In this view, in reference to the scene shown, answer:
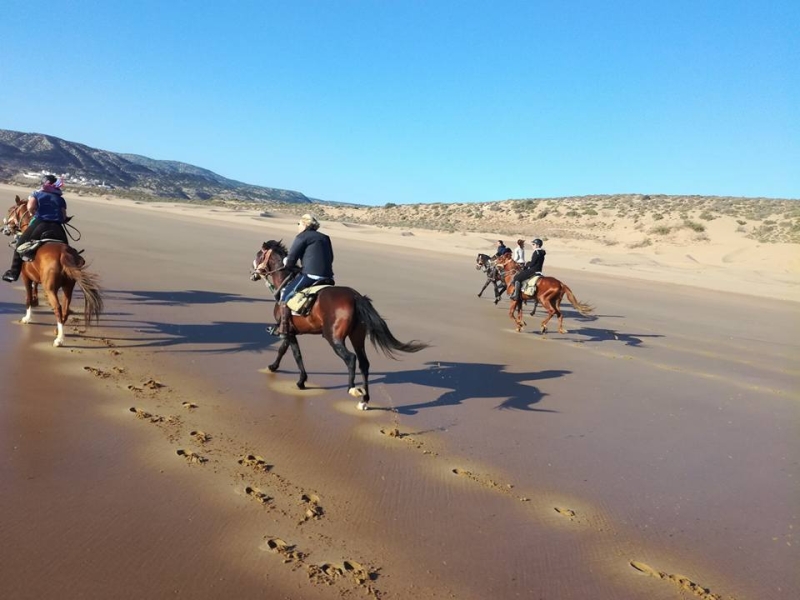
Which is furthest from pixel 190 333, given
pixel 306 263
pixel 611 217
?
pixel 611 217

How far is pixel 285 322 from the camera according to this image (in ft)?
25.8

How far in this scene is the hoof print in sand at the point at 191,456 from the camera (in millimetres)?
5246

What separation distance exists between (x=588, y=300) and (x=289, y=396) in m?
15.6

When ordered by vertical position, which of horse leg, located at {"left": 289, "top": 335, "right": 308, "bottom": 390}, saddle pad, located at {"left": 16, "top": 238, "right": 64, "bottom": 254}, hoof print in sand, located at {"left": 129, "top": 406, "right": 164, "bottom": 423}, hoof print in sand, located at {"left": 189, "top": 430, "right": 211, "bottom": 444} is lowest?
hoof print in sand, located at {"left": 189, "top": 430, "right": 211, "bottom": 444}

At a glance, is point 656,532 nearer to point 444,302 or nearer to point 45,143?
point 444,302

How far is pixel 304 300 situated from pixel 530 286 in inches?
299

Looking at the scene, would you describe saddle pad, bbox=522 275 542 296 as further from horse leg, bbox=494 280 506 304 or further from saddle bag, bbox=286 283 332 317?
saddle bag, bbox=286 283 332 317

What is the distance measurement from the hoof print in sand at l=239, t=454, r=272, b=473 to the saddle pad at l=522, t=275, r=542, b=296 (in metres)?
9.62

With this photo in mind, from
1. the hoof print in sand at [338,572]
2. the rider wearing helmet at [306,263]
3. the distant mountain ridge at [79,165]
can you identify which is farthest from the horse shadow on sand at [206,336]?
the distant mountain ridge at [79,165]

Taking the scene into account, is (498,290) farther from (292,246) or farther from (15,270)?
(15,270)

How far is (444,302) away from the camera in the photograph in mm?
17141

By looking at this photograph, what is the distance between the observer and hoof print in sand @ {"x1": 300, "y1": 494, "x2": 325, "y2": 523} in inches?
177

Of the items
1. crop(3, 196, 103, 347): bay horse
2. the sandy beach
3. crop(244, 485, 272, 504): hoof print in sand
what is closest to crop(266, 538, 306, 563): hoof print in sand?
the sandy beach

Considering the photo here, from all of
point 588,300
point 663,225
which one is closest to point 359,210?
point 663,225
